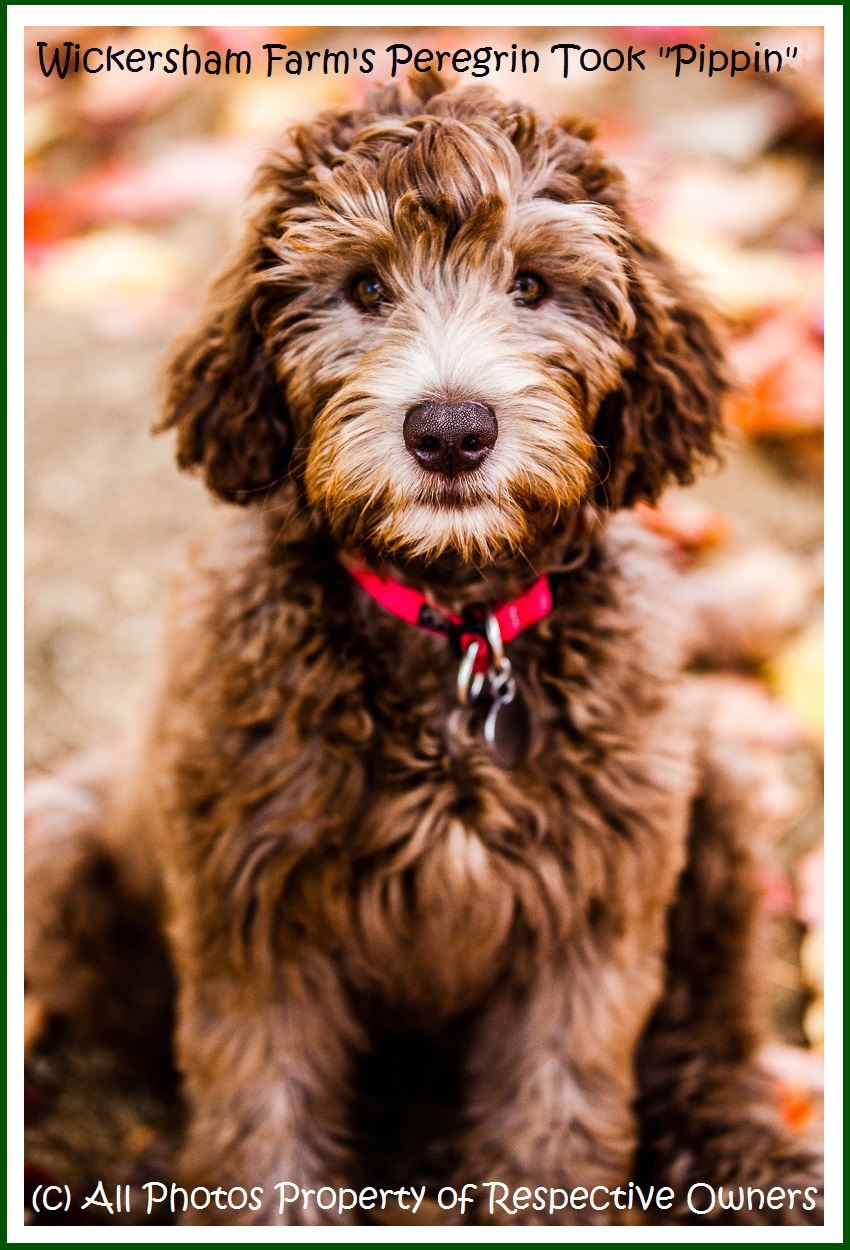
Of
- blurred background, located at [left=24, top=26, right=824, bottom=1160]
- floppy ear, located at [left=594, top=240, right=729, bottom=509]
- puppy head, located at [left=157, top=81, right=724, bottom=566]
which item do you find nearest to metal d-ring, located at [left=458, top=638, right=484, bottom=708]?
puppy head, located at [left=157, top=81, right=724, bottom=566]

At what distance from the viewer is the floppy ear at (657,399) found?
2545 millimetres

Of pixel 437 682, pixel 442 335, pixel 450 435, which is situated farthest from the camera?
pixel 437 682

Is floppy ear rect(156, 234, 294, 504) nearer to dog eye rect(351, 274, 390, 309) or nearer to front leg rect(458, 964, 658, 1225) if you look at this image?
dog eye rect(351, 274, 390, 309)

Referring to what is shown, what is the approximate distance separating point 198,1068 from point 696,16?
2.67 m

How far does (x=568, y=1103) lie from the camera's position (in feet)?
9.42

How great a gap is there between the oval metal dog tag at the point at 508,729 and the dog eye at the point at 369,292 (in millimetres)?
837

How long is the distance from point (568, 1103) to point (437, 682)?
1.04 metres

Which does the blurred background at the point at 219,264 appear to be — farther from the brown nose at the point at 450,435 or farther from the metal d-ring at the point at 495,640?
the brown nose at the point at 450,435

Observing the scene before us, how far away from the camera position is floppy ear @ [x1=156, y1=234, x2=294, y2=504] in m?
2.55

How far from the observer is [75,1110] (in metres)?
3.32

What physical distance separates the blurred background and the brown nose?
1244 mm

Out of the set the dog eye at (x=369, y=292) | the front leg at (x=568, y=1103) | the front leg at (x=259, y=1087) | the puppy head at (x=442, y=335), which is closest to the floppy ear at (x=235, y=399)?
the puppy head at (x=442, y=335)

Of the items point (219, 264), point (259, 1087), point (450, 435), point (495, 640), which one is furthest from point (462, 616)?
point (219, 264)

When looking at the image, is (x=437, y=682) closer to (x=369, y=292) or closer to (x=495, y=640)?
Result: (x=495, y=640)
